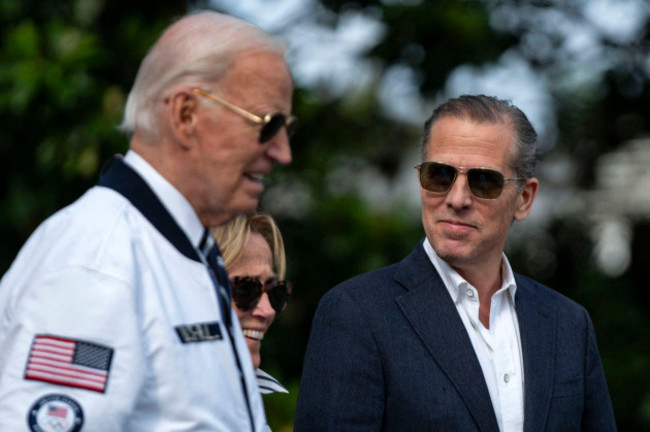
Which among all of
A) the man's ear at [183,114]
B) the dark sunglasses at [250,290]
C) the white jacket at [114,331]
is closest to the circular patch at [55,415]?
the white jacket at [114,331]

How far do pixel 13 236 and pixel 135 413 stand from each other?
3765mm

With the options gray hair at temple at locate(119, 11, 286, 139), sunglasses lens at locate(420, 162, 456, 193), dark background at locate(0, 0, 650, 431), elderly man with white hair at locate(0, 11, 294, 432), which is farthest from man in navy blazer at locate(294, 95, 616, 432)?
dark background at locate(0, 0, 650, 431)

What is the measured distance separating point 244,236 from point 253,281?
139mm

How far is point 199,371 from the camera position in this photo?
1.61m

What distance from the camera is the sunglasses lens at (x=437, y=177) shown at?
2840 mm

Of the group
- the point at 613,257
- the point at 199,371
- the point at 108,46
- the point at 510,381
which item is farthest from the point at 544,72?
the point at 199,371

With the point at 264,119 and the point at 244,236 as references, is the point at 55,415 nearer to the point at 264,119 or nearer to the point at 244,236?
the point at 264,119

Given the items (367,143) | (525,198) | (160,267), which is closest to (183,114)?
(160,267)

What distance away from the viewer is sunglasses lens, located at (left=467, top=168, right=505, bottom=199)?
2838 mm

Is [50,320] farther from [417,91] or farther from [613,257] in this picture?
[613,257]

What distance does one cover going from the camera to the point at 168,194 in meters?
1.73

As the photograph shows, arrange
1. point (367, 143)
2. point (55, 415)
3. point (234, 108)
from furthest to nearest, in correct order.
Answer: point (367, 143) → point (234, 108) → point (55, 415)

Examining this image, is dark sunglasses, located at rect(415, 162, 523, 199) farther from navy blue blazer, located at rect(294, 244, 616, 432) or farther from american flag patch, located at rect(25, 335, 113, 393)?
american flag patch, located at rect(25, 335, 113, 393)

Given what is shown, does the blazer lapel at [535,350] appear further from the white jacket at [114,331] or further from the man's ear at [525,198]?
the white jacket at [114,331]
